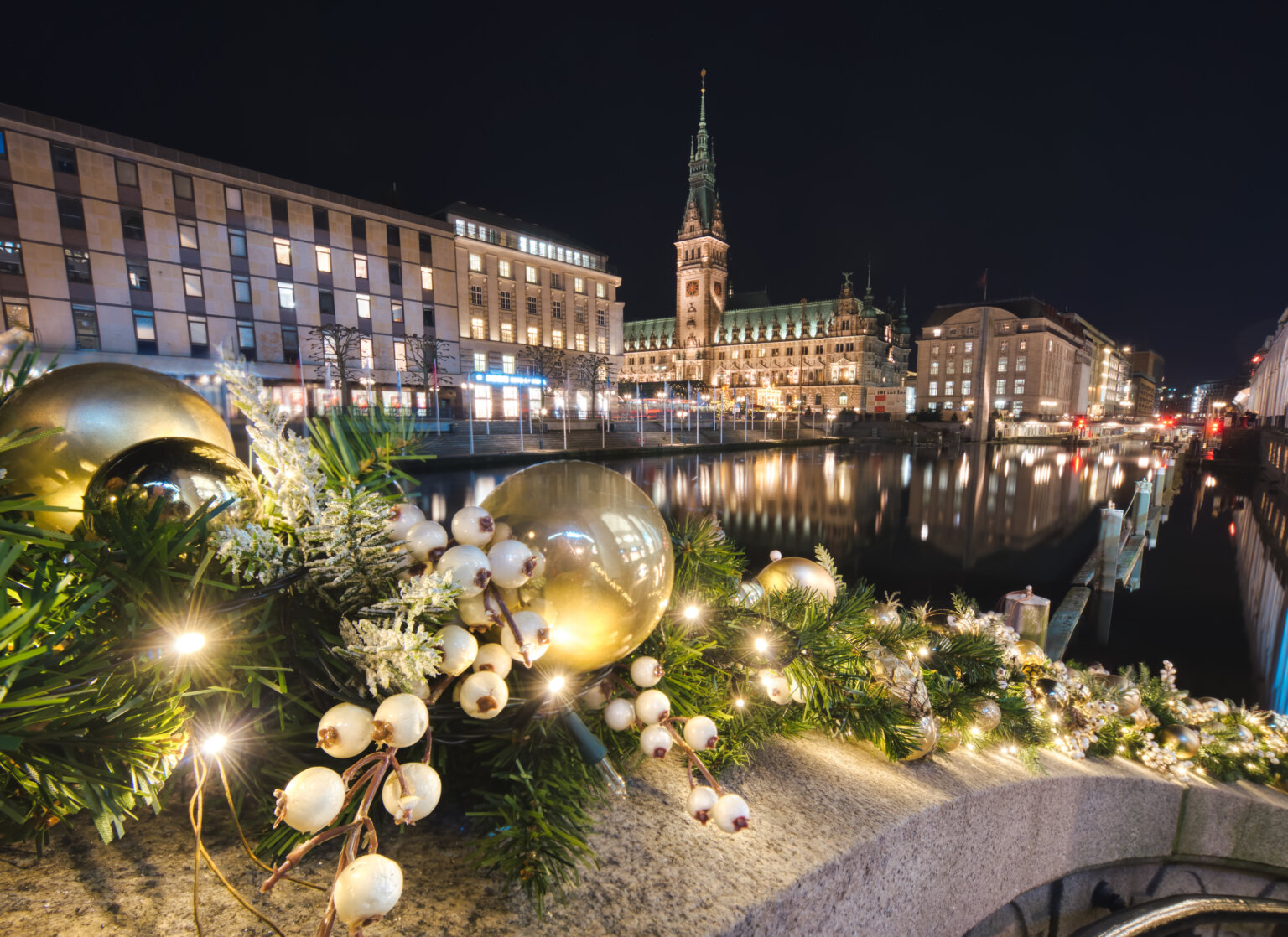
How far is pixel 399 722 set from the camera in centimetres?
92

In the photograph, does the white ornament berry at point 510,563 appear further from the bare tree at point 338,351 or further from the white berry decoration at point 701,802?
the bare tree at point 338,351

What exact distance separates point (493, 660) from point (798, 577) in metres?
1.69

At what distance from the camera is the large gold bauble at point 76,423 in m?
1.56

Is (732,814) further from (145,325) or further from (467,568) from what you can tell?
(145,325)

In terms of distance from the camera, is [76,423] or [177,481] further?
[76,423]

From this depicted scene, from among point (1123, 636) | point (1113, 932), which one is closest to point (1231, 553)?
point (1123, 636)

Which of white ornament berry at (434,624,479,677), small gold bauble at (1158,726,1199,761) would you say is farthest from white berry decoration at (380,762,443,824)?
small gold bauble at (1158,726,1199,761)

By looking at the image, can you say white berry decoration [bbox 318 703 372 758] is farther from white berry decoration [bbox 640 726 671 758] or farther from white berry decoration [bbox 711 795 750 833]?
white berry decoration [bbox 711 795 750 833]

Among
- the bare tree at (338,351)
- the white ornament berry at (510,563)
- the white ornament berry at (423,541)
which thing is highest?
the bare tree at (338,351)

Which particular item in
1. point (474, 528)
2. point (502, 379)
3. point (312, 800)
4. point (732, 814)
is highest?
point (502, 379)

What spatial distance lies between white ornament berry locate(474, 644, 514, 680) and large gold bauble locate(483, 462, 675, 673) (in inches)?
6.7

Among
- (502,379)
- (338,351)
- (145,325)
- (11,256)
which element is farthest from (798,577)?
(502,379)

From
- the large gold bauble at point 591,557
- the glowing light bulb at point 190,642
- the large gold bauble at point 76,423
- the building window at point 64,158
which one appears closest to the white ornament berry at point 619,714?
the large gold bauble at point 591,557

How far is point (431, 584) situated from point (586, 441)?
116ft
